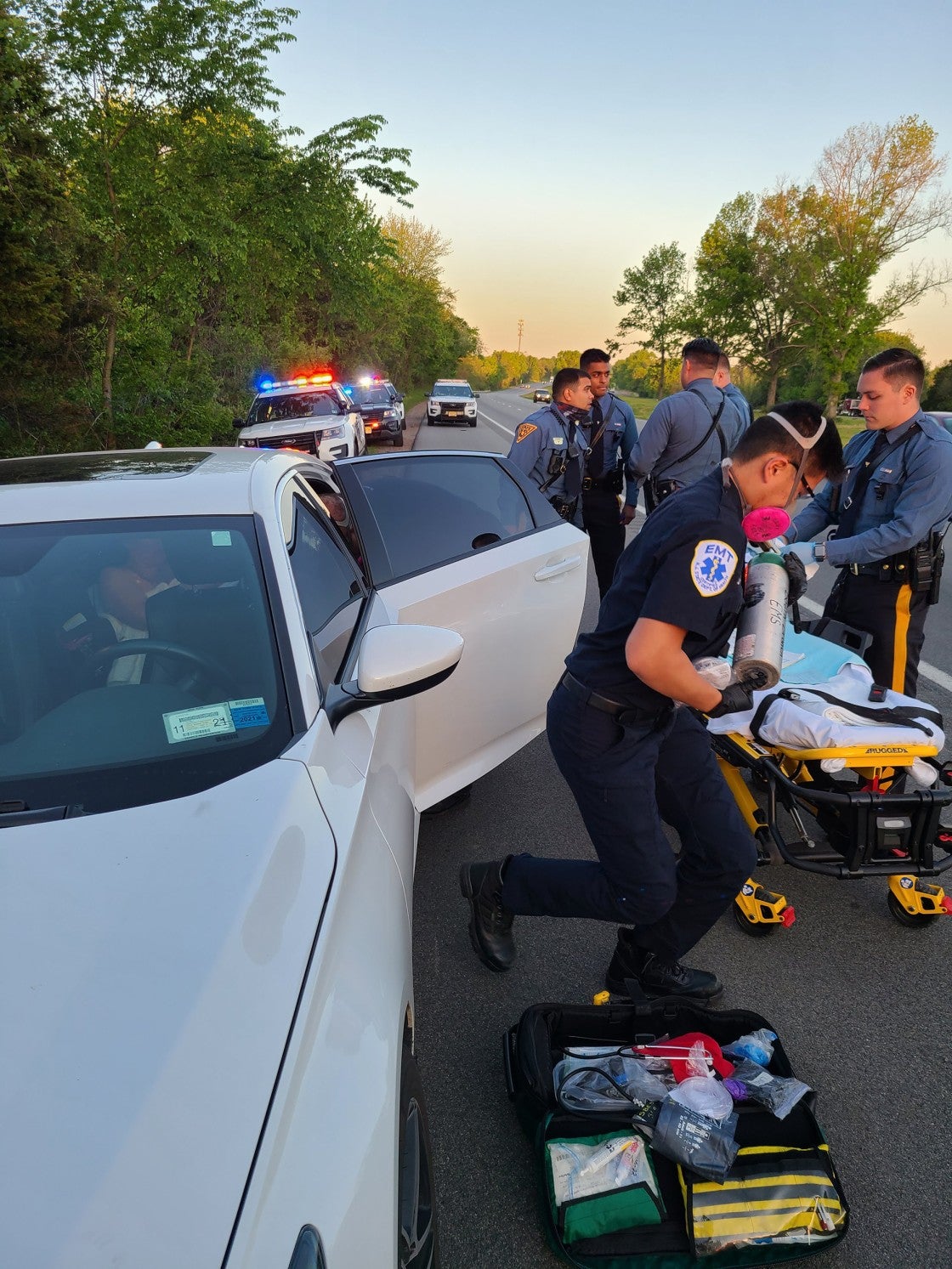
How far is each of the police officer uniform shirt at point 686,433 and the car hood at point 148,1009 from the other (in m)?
4.24

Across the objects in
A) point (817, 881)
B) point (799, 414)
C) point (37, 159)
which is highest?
point (37, 159)

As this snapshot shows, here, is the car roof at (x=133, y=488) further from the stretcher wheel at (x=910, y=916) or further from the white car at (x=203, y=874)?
the stretcher wheel at (x=910, y=916)

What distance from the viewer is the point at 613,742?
235cm

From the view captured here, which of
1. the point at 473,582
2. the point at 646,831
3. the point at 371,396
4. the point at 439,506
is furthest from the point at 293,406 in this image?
the point at 646,831

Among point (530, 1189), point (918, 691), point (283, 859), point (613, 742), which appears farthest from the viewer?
point (918, 691)

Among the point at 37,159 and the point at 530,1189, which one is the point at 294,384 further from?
the point at 530,1189

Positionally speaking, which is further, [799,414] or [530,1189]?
[799,414]

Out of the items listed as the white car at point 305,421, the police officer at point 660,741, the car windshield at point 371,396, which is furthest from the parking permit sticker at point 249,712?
the car windshield at point 371,396

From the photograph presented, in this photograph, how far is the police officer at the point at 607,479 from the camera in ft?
19.5

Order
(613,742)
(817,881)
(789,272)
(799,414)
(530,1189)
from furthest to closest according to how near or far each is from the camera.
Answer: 1. (789,272)
2. (817,881)
3. (613,742)
4. (799,414)
5. (530,1189)

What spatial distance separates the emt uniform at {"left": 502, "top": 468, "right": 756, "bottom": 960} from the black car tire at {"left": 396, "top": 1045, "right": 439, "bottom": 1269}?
39.4 inches

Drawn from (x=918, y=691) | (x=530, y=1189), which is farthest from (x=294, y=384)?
(x=530, y=1189)

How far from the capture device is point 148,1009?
117 cm

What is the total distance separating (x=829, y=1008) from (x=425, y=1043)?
132 centimetres
